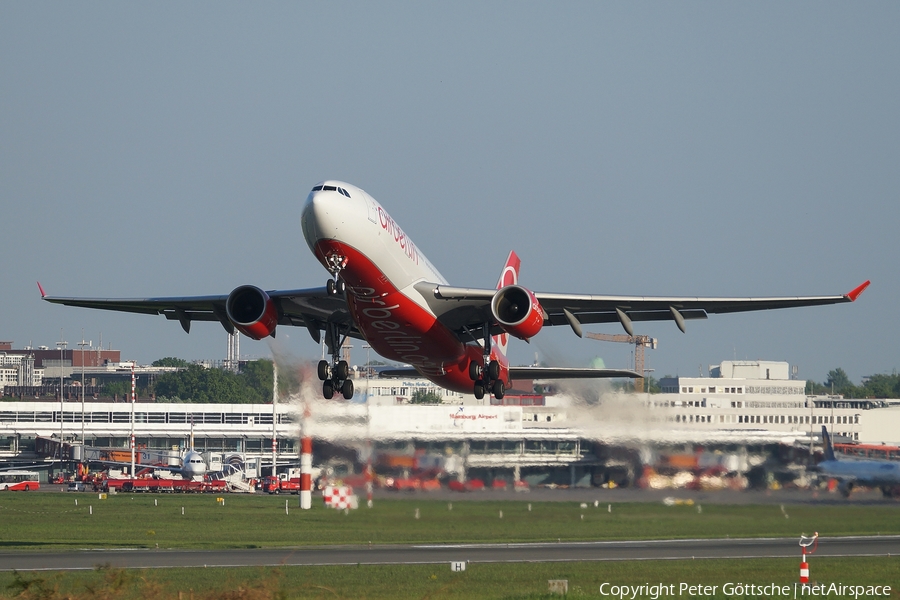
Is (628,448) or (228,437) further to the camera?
(228,437)

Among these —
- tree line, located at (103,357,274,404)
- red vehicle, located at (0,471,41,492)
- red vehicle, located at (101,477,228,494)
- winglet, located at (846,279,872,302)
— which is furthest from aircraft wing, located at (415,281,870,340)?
red vehicle, located at (0,471,41,492)

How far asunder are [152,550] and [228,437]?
197ft

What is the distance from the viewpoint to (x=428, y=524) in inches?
1686

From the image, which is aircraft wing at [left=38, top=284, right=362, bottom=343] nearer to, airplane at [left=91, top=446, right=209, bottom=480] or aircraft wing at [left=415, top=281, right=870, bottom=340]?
aircraft wing at [left=415, top=281, right=870, bottom=340]

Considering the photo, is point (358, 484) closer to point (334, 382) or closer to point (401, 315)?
point (334, 382)

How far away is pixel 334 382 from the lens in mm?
35594

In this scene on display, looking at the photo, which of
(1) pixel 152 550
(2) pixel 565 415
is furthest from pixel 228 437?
(2) pixel 565 415

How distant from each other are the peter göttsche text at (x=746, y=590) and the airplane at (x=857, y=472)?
8.88m

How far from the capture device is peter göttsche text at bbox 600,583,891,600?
32094mm

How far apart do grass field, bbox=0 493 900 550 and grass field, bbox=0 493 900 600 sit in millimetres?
53

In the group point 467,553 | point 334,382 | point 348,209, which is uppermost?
point 348,209

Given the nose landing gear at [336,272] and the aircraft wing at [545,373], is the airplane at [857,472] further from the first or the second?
the nose landing gear at [336,272]

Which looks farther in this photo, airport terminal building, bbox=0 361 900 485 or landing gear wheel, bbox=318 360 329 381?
airport terminal building, bbox=0 361 900 485

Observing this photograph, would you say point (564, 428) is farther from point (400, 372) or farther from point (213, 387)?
point (213, 387)
